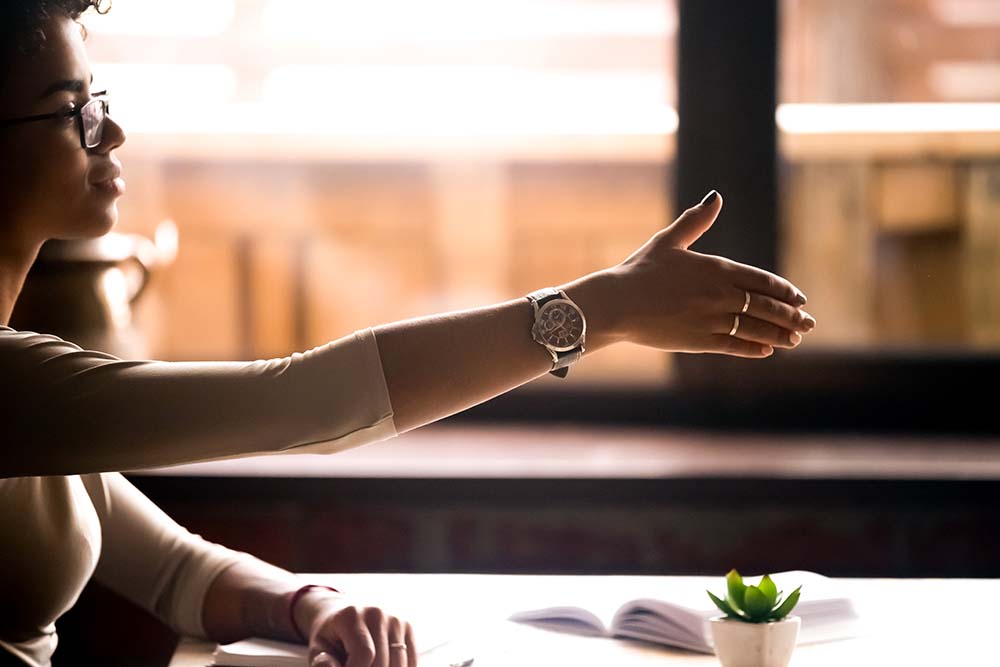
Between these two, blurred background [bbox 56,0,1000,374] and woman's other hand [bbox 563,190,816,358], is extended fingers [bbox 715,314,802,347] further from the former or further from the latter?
blurred background [bbox 56,0,1000,374]

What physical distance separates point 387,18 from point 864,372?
1.25 meters

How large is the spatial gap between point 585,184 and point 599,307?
1.48 m

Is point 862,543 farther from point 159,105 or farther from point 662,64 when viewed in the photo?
point 159,105

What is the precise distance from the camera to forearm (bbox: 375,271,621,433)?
1060mm

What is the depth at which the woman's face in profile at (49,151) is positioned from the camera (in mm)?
1189

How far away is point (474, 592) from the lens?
1484 mm

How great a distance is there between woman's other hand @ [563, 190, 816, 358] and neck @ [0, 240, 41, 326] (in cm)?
59

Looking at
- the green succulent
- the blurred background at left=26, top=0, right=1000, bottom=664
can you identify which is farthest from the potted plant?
the blurred background at left=26, top=0, right=1000, bottom=664

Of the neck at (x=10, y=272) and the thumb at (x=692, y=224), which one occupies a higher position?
the thumb at (x=692, y=224)

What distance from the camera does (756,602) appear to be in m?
1.10

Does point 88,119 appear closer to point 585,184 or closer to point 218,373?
point 218,373

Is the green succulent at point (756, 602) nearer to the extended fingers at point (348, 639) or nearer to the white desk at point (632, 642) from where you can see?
the white desk at point (632, 642)

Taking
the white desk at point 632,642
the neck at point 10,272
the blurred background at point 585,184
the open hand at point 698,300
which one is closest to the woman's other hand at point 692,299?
the open hand at point 698,300

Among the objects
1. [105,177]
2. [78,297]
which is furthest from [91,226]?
[78,297]
